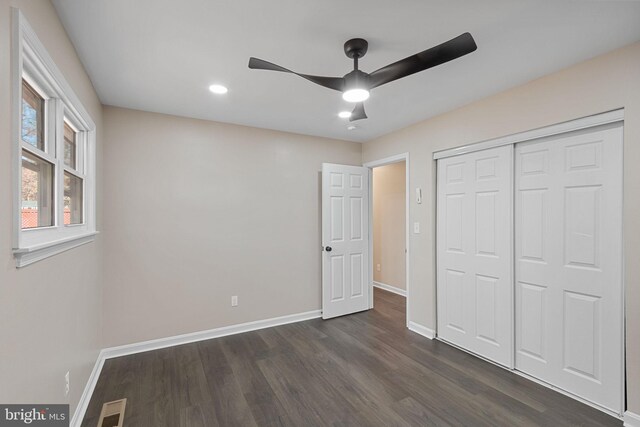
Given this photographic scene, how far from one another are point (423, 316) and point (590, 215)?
1.90 meters

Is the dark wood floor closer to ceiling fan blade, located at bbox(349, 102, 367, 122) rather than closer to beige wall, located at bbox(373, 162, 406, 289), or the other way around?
beige wall, located at bbox(373, 162, 406, 289)

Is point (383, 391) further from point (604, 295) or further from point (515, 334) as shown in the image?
point (604, 295)

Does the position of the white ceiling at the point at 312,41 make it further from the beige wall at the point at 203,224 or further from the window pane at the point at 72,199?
the window pane at the point at 72,199

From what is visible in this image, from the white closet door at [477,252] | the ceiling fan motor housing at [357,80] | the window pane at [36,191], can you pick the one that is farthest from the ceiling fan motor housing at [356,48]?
the window pane at [36,191]

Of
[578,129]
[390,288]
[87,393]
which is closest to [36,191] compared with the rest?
[87,393]

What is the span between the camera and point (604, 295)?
2.04 m

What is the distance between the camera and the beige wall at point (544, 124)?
6.12ft

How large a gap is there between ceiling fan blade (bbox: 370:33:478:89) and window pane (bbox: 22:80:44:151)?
1834 millimetres

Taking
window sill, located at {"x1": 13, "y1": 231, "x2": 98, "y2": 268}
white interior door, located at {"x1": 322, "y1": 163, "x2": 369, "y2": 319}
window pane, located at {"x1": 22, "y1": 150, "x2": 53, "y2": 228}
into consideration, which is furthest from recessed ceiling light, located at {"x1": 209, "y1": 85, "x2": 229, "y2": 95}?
white interior door, located at {"x1": 322, "y1": 163, "x2": 369, "y2": 319}

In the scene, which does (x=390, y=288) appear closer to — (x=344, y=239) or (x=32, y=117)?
(x=344, y=239)

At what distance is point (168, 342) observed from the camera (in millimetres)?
3062

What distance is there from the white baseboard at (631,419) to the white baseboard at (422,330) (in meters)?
1.54

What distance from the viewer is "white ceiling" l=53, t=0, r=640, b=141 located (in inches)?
61.1

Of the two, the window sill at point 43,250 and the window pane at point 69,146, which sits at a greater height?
the window pane at point 69,146
